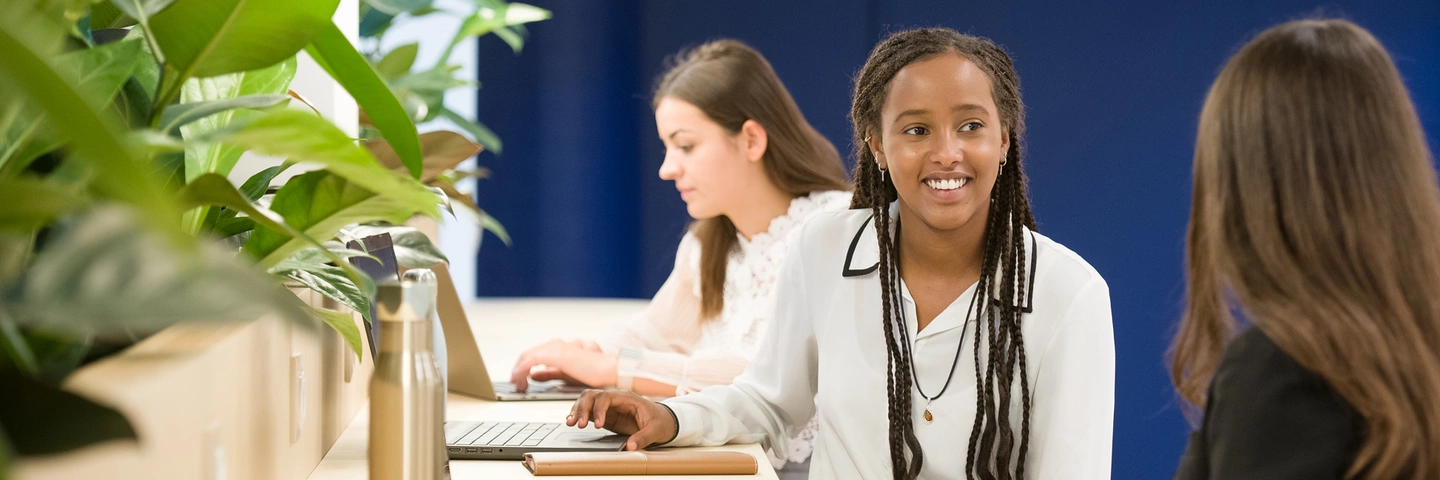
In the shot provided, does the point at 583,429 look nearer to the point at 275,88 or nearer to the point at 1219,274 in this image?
the point at 275,88

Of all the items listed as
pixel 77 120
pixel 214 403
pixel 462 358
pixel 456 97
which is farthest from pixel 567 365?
pixel 456 97

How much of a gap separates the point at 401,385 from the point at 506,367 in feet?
4.25

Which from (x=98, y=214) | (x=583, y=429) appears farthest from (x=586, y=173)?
(x=98, y=214)

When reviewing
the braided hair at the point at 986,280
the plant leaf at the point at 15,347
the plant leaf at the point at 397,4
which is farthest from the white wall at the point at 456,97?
the plant leaf at the point at 15,347

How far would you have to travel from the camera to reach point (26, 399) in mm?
395

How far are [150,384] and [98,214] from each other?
6.8 inches

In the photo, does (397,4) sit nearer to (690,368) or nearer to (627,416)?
(690,368)

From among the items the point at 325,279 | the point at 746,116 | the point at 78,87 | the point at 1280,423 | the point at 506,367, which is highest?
the point at 746,116

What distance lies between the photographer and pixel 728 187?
2.18m

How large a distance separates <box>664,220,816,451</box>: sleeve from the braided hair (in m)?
0.13

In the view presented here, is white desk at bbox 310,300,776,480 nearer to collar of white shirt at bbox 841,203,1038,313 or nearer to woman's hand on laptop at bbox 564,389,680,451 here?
woman's hand on laptop at bbox 564,389,680,451

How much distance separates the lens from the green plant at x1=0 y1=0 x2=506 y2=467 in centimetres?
30

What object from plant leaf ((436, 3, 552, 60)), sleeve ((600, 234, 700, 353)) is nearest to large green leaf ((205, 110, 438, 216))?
plant leaf ((436, 3, 552, 60))

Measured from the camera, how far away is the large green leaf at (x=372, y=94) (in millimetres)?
609
